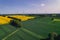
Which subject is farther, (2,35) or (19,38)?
(2,35)

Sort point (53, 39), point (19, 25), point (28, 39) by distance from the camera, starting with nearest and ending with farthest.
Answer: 1. point (53, 39)
2. point (28, 39)
3. point (19, 25)

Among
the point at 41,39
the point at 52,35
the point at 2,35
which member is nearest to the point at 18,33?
the point at 2,35

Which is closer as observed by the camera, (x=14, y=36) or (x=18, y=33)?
(x=14, y=36)

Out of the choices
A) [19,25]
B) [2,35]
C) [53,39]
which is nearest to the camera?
[53,39]

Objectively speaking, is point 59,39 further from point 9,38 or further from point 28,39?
point 9,38

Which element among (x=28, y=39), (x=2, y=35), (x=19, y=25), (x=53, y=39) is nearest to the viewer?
(x=53, y=39)

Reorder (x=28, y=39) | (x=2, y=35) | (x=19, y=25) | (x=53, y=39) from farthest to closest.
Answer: (x=19, y=25) → (x=2, y=35) → (x=28, y=39) → (x=53, y=39)

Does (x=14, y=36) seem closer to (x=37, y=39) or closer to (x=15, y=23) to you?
(x=37, y=39)

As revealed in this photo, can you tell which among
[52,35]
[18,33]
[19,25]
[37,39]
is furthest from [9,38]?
[19,25]
